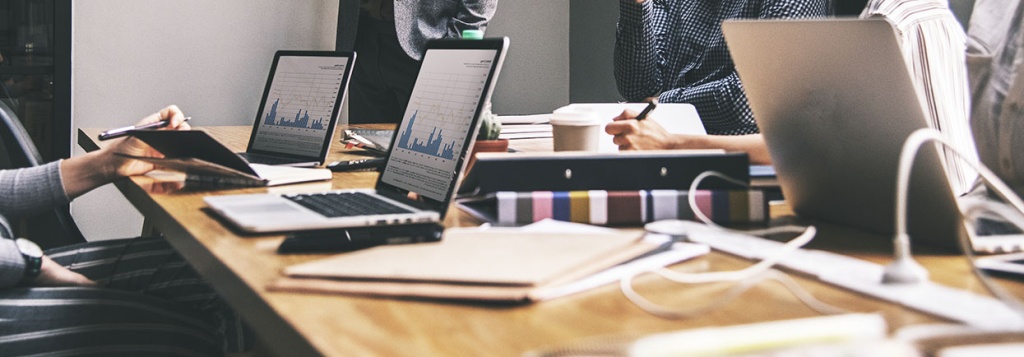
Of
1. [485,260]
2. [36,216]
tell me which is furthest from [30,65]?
[485,260]

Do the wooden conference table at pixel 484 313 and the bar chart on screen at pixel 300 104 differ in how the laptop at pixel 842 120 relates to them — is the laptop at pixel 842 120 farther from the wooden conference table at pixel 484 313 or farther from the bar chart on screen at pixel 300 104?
the bar chart on screen at pixel 300 104

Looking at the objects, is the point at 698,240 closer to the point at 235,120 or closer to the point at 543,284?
the point at 543,284

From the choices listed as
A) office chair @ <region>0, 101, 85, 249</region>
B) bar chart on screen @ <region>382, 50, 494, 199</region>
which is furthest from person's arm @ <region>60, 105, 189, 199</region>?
bar chart on screen @ <region>382, 50, 494, 199</region>

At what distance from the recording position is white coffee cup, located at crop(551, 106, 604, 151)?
4.55 feet

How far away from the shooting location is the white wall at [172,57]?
11.6 feet

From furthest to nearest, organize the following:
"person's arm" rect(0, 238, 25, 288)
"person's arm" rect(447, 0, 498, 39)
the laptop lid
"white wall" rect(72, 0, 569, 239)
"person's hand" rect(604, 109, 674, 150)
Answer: "white wall" rect(72, 0, 569, 239), "person's arm" rect(447, 0, 498, 39), "person's hand" rect(604, 109, 674, 150), "person's arm" rect(0, 238, 25, 288), the laptop lid

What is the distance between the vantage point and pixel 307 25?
3969 millimetres

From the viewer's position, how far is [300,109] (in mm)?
1825

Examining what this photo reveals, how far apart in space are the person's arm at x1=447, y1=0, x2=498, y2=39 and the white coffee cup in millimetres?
1839

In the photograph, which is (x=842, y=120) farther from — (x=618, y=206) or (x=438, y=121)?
(x=438, y=121)

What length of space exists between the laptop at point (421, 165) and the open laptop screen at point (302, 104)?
46 cm

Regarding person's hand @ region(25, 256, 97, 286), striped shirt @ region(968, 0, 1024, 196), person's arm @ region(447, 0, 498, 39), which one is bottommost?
person's hand @ region(25, 256, 97, 286)

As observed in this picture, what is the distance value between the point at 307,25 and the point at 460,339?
3.60 m

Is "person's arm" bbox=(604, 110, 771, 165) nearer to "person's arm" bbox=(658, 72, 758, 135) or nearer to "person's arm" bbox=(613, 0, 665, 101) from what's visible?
"person's arm" bbox=(658, 72, 758, 135)
